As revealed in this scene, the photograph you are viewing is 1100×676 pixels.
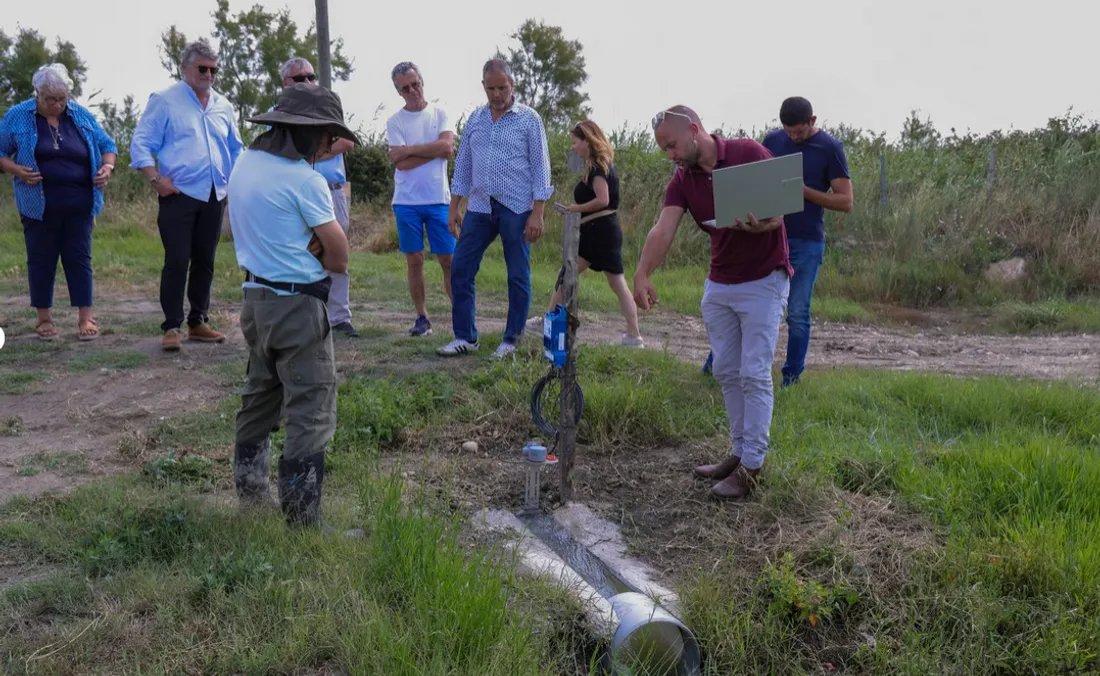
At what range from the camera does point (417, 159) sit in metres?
7.14

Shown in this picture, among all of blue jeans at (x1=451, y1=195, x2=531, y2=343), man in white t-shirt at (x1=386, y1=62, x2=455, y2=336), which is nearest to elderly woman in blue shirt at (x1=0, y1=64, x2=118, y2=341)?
man in white t-shirt at (x1=386, y1=62, x2=455, y2=336)

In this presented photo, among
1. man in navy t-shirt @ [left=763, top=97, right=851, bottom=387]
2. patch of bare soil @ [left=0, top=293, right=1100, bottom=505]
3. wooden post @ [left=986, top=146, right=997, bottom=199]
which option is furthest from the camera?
wooden post @ [left=986, top=146, right=997, bottom=199]

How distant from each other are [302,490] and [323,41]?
29.5 ft

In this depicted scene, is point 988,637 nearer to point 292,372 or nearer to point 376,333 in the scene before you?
point 292,372

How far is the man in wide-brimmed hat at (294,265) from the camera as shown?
3645 millimetres

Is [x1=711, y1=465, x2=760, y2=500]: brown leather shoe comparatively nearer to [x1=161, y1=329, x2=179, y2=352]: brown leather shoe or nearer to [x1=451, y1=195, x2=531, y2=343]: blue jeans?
[x1=451, y1=195, x2=531, y2=343]: blue jeans

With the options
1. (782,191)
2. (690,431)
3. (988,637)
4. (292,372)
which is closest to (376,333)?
(690,431)

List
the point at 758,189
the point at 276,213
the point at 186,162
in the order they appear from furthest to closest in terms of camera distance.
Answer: the point at 186,162 < the point at 758,189 < the point at 276,213

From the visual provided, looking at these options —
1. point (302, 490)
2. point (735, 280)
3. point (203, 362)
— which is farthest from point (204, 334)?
point (735, 280)

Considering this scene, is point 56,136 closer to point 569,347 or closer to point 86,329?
point 86,329

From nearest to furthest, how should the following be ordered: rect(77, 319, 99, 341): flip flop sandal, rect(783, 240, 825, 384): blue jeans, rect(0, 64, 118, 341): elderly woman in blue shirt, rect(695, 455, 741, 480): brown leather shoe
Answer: rect(695, 455, 741, 480): brown leather shoe < rect(783, 240, 825, 384): blue jeans < rect(0, 64, 118, 341): elderly woman in blue shirt < rect(77, 319, 99, 341): flip flop sandal

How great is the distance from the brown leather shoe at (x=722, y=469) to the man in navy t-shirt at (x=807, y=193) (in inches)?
64.3

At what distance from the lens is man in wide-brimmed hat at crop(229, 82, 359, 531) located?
3645 mm

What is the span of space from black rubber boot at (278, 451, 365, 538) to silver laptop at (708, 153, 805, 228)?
201 cm
